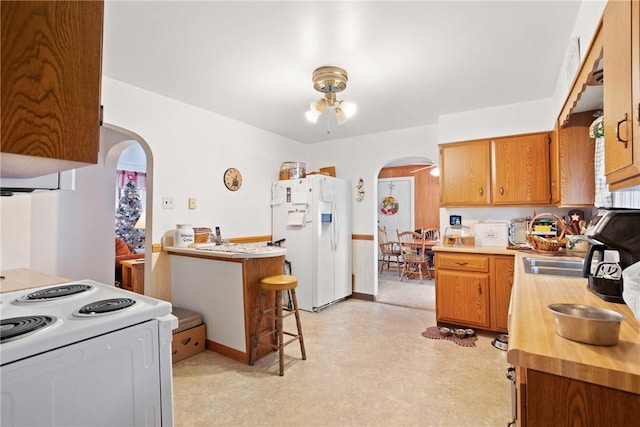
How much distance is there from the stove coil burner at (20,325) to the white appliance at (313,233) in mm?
3008

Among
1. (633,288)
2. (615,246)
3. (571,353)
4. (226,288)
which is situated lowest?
(226,288)

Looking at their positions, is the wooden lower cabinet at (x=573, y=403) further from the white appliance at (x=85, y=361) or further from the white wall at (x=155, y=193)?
the white wall at (x=155, y=193)

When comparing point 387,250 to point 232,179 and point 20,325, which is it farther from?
point 20,325

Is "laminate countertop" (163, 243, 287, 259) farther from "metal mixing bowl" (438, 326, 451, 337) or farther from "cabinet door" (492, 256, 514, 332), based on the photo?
"cabinet door" (492, 256, 514, 332)

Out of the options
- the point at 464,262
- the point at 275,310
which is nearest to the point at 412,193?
the point at 464,262

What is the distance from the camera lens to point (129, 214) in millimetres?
6484

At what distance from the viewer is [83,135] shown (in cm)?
71

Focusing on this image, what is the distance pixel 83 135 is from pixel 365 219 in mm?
4040

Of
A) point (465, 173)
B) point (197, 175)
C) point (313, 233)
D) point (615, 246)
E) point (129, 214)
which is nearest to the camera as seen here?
point (615, 246)

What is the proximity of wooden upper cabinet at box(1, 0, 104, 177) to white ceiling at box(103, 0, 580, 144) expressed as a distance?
1.33 m

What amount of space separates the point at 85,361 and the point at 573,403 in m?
1.38

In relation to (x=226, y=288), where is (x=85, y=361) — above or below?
above

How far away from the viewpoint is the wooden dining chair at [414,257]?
19.2 ft

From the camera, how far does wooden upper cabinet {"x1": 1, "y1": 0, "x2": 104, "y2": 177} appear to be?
23.8 inches
